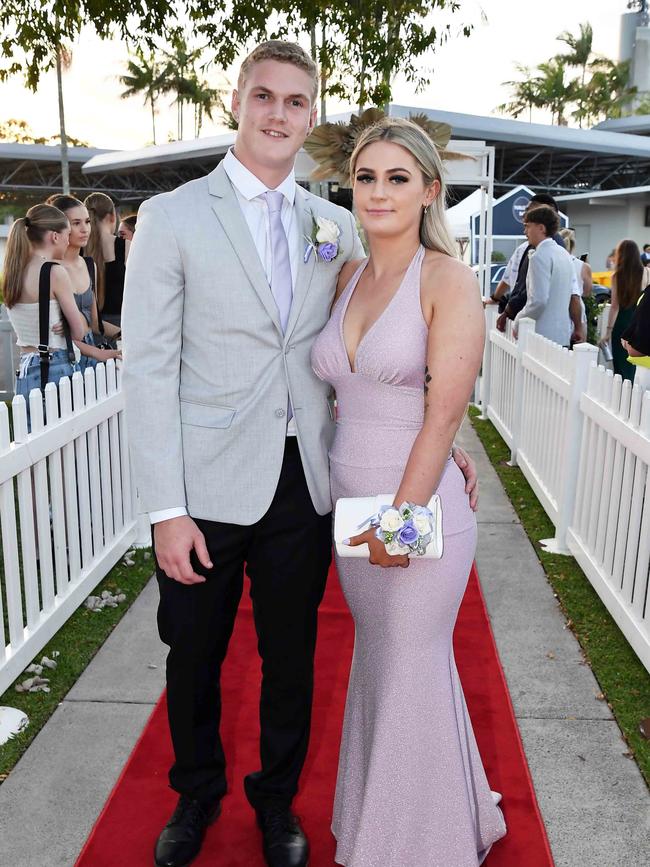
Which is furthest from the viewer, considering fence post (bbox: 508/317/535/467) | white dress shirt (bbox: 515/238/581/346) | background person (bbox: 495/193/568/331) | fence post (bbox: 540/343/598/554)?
background person (bbox: 495/193/568/331)

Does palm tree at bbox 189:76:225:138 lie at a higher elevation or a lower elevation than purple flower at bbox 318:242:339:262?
higher

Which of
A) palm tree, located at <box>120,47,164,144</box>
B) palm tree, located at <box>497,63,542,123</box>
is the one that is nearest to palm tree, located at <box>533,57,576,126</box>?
palm tree, located at <box>497,63,542,123</box>

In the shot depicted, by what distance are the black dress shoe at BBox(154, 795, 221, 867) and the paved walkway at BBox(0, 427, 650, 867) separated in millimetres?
325

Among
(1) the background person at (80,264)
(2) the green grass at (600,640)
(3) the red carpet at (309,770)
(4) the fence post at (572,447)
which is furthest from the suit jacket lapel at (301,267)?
(1) the background person at (80,264)

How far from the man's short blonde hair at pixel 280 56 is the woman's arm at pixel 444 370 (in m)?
0.74

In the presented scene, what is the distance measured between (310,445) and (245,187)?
80 cm

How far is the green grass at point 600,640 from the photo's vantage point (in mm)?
3633

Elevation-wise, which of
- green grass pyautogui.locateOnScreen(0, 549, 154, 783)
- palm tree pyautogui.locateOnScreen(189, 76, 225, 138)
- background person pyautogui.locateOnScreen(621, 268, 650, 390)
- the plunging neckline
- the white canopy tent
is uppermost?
palm tree pyautogui.locateOnScreen(189, 76, 225, 138)

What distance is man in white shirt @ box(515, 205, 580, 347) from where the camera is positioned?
317 inches

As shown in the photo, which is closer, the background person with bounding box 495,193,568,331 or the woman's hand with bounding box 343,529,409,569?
the woman's hand with bounding box 343,529,409,569

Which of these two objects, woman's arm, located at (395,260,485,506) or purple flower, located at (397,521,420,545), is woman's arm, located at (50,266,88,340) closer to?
woman's arm, located at (395,260,485,506)

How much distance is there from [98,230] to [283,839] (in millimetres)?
5631

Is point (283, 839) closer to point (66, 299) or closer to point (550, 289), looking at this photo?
point (66, 299)

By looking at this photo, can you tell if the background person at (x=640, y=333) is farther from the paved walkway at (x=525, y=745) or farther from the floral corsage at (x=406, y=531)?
the floral corsage at (x=406, y=531)
